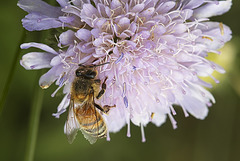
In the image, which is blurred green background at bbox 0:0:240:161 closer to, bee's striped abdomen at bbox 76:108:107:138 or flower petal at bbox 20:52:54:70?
flower petal at bbox 20:52:54:70

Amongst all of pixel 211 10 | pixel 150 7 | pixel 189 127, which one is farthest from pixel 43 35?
pixel 189 127

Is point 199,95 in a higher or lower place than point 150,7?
lower

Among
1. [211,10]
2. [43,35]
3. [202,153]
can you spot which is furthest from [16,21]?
[202,153]

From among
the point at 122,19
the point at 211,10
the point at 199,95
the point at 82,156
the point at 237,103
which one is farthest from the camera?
the point at 237,103

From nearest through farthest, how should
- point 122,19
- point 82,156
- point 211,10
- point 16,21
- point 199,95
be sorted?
point 122,19
point 211,10
point 199,95
point 16,21
point 82,156

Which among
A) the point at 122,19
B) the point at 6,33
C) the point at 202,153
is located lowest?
the point at 202,153

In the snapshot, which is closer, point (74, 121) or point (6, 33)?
point (74, 121)

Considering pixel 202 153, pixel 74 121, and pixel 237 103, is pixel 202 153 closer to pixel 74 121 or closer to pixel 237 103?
pixel 237 103
